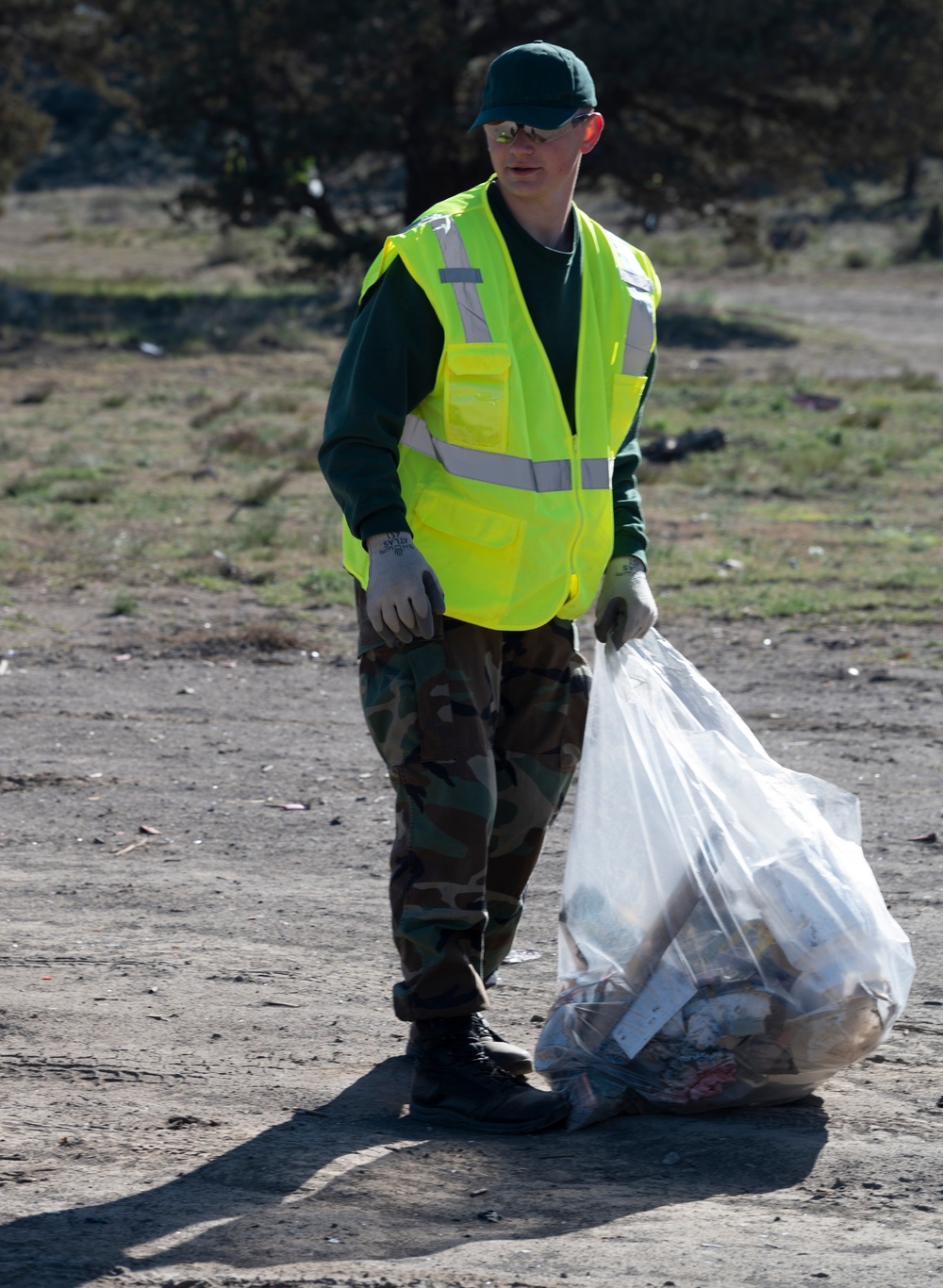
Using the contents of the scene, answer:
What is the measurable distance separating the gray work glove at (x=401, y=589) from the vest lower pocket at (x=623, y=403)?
617mm

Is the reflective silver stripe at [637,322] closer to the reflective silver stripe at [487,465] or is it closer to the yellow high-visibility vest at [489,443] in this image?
the yellow high-visibility vest at [489,443]

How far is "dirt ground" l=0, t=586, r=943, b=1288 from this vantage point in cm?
241

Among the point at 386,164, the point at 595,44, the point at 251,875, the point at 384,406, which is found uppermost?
the point at 595,44

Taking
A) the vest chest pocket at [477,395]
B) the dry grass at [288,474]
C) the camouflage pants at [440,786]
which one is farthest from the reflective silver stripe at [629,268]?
the dry grass at [288,474]

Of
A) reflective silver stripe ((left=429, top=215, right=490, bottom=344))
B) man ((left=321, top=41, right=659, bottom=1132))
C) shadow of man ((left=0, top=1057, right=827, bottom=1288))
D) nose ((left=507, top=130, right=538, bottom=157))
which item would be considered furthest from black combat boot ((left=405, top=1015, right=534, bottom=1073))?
nose ((left=507, top=130, right=538, bottom=157))

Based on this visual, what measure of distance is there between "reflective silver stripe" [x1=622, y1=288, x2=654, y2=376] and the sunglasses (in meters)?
0.35

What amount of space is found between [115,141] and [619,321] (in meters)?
55.5

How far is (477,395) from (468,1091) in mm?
1290

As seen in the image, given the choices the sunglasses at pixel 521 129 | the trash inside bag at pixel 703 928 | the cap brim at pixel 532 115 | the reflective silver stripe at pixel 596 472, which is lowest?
the trash inside bag at pixel 703 928

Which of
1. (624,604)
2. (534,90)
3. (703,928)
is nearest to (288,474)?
(624,604)

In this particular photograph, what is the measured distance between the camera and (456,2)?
21.0 meters

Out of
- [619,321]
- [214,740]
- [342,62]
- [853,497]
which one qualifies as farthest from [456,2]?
[619,321]

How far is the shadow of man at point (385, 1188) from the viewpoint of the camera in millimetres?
2400

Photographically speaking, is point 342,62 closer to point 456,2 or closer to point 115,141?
point 456,2
